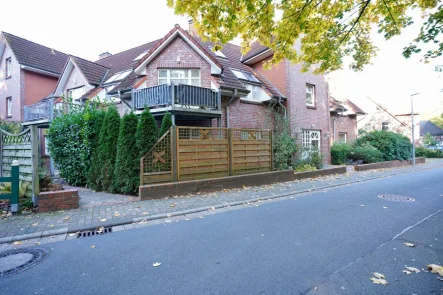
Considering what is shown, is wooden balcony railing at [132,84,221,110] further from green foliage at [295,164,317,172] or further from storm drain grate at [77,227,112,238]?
storm drain grate at [77,227,112,238]

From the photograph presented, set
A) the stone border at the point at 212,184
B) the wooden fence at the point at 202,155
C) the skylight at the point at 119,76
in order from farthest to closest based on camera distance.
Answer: the skylight at the point at 119,76
the wooden fence at the point at 202,155
the stone border at the point at 212,184

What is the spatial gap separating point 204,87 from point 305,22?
6.76m

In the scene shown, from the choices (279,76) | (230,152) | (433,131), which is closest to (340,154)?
(279,76)

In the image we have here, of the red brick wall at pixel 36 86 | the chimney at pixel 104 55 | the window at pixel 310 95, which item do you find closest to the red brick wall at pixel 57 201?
the window at pixel 310 95

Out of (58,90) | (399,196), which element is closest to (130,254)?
(399,196)

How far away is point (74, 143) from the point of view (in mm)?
9656

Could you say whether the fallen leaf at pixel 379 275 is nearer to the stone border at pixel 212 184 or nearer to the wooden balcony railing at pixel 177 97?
the stone border at pixel 212 184

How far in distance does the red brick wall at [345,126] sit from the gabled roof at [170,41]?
13625 mm

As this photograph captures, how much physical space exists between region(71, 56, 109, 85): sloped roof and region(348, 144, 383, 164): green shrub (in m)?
18.6

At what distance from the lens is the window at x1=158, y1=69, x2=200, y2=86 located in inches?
520

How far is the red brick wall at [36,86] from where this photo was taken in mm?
19906

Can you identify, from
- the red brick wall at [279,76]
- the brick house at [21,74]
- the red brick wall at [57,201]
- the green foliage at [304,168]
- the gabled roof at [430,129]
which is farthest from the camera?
the gabled roof at [430,129]

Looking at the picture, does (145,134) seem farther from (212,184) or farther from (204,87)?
(204,87)

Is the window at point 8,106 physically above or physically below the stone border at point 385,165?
above
